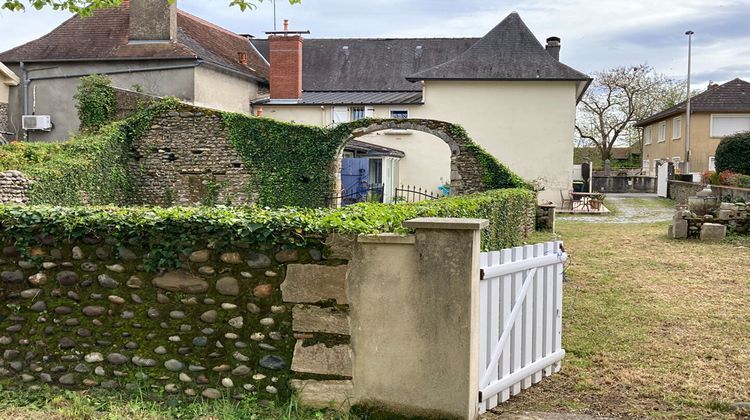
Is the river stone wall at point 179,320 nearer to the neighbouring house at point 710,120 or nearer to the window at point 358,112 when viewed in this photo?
the window at point 358,112

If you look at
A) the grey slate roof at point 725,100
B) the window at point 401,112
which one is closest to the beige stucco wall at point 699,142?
the grey slate roof at point 725,100

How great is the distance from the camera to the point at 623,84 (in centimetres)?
4772

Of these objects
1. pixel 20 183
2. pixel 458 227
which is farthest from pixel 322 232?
pixel 20 183

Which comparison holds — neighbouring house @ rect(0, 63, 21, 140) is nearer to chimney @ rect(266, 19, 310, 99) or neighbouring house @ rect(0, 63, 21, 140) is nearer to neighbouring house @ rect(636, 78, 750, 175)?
chimney @ rect(266, 19, 310, 99)

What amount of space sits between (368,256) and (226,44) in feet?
87.6

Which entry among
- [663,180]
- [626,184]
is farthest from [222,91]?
[626,184]

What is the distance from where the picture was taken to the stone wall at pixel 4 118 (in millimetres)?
24456

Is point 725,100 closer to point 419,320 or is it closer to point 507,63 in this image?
point 507,63

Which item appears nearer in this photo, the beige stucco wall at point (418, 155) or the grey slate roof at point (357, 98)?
the beige stucco wall at point (418, 155)

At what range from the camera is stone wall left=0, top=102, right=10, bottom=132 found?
24456mm

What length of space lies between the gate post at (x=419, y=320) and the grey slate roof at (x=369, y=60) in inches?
1006

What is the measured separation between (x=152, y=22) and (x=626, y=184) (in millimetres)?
26377

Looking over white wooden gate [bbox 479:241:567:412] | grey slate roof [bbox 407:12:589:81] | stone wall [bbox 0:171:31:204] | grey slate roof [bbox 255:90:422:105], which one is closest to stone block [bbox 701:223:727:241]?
white wooden gate [bbox 479:241:567:412]

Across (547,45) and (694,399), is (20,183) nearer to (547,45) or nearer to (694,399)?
(694,399)
